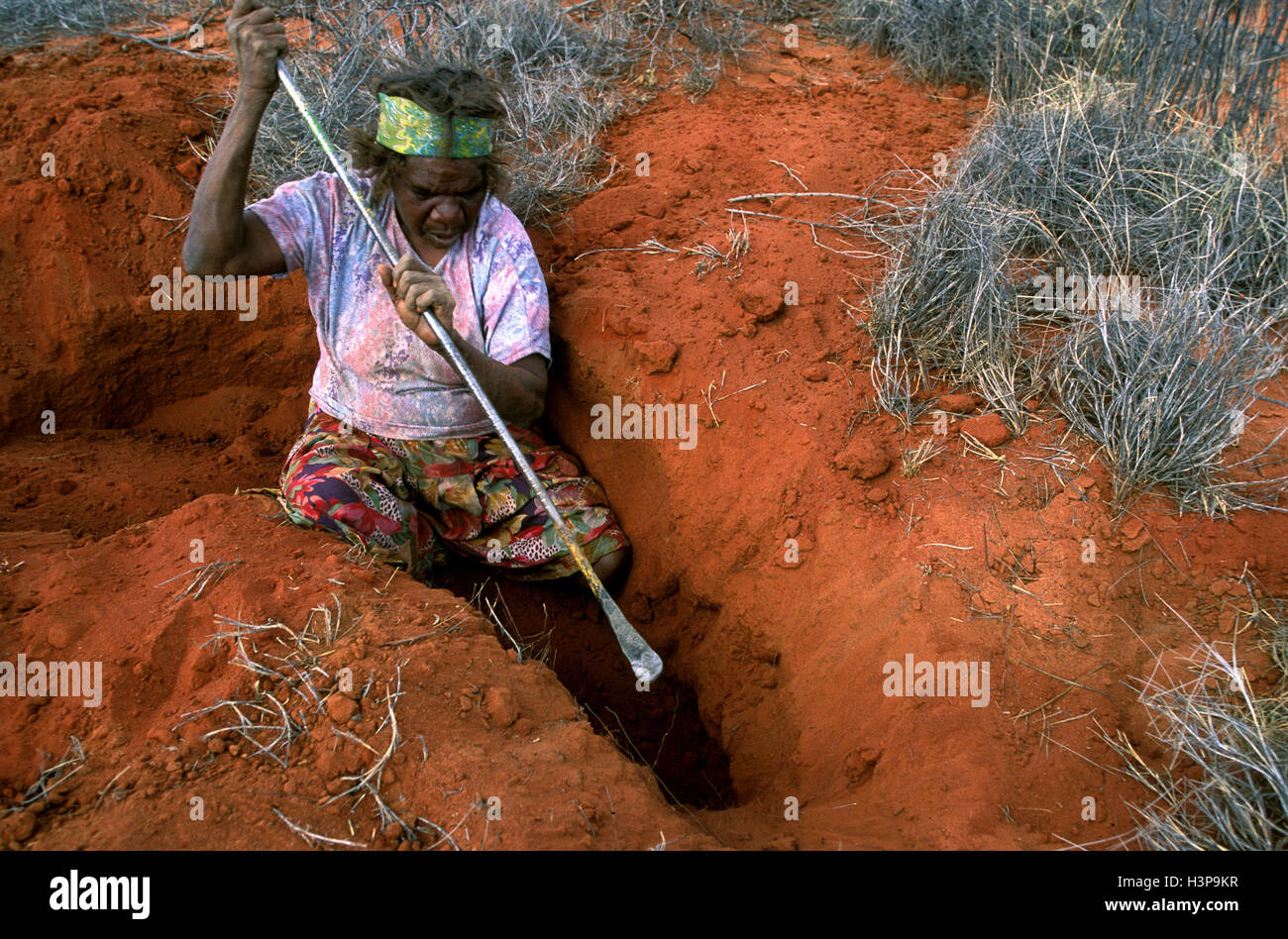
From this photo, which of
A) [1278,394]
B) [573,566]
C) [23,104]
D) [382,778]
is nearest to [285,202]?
[573,566]

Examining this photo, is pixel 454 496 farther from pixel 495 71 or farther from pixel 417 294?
pixel 495 71

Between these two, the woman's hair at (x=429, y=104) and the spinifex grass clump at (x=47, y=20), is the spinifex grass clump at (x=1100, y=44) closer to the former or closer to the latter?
the woman's hair at (x=429, y=104)

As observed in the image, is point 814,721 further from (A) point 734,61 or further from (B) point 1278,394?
(A) point 734,61

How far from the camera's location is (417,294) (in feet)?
6.94

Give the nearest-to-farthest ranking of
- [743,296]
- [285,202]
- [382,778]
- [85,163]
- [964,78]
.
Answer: [382,778] < [285,202] < [743,296] < [85,163] < [964,78]

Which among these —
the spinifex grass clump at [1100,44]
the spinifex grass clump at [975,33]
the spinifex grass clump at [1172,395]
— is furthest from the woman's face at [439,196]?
the spinifex grass clump at [975,33]

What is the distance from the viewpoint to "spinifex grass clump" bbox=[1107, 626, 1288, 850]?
1581 mm

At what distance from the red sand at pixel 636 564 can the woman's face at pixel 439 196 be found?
49 centimetres

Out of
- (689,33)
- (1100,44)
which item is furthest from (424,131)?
(1100,44)

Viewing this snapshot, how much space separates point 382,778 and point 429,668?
0.26m

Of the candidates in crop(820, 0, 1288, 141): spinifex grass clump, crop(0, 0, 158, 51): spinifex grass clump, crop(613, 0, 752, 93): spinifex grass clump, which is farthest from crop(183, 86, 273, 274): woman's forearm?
crop(820, 0, 1288, 141): spinifex grass clump

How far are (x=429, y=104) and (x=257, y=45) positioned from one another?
406mm

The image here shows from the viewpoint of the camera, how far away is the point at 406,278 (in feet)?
6.96

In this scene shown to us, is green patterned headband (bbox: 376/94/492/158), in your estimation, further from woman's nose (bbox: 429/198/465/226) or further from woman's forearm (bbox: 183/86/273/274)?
woman's forearm (bbox: 183/86/273/274)
